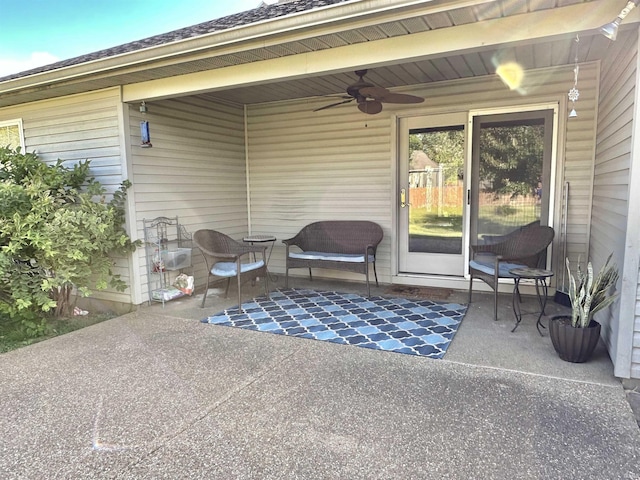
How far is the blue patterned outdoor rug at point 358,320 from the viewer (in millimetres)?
3359

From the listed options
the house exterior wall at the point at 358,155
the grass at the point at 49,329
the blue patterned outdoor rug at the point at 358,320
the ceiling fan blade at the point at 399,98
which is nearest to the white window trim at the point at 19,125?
the grass at the point at 49,329

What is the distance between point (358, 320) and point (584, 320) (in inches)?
71.0

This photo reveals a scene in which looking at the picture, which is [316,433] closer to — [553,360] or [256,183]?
[553,360]

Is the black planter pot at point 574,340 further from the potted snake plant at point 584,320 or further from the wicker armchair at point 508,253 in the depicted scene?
the wicker armchair at point 508,253

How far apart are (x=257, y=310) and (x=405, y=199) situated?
90.7 inches

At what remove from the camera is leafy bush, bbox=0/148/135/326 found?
12.1ft

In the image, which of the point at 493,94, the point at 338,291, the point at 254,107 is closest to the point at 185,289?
the point at 338,291

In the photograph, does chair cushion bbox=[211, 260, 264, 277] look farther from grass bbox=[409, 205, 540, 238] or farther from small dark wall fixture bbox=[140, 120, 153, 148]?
grass bbox=[409, 205, 540, 238]

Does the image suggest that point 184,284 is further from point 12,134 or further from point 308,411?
point 12,134

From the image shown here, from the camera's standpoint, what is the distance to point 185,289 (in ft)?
15.5

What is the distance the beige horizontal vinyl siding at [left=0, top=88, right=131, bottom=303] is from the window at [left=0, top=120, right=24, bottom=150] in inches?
4.7

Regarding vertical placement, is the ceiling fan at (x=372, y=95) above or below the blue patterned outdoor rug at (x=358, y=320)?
above

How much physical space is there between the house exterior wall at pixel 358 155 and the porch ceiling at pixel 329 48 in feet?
0.80

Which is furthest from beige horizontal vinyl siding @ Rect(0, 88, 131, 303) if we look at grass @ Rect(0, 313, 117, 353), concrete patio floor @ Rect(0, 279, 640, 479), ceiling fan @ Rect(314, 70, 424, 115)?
ceiling fan @ Rect(314, 70, 424, 115)
